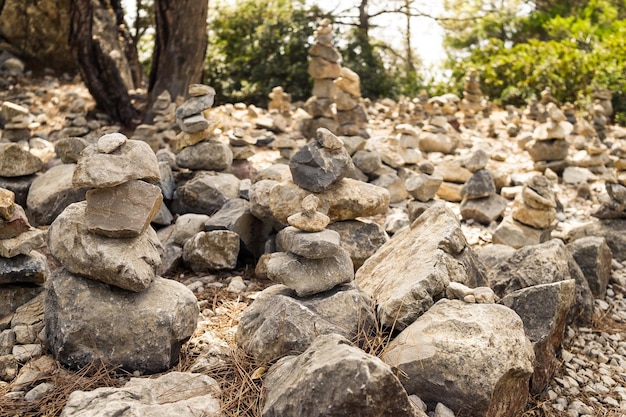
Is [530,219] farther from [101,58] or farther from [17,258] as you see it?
[101,58]

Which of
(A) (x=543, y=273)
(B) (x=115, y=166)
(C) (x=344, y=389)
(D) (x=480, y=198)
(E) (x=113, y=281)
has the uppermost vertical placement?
(B) (x=115, y=166)

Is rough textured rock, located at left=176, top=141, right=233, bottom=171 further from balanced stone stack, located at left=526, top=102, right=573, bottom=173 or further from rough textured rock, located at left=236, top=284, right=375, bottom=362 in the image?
balanced stone stack, located at left=526, top=102, right=573, bottom=173

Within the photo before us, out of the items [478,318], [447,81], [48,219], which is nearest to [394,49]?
[447,81]

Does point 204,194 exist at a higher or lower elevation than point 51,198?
lower

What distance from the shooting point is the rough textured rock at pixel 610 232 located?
5.87m

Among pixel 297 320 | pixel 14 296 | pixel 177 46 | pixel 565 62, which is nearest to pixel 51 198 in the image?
pixel 14 296

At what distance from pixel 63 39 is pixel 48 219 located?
27.4 ft

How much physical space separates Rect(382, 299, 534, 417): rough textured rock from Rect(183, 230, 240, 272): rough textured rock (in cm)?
189

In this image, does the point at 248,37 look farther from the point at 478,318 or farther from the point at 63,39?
the point at 478,318

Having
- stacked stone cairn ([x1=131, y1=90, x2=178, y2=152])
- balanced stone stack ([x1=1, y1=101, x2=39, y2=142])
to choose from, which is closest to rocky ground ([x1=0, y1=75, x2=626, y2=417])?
stacked stone cairn ([x1=131, y1=90, x2=178, y2=152])

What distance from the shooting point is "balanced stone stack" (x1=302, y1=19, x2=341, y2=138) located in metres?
8.82

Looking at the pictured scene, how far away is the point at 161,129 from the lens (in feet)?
27.9

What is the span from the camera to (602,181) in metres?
8.09

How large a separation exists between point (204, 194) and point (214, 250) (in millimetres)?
982
